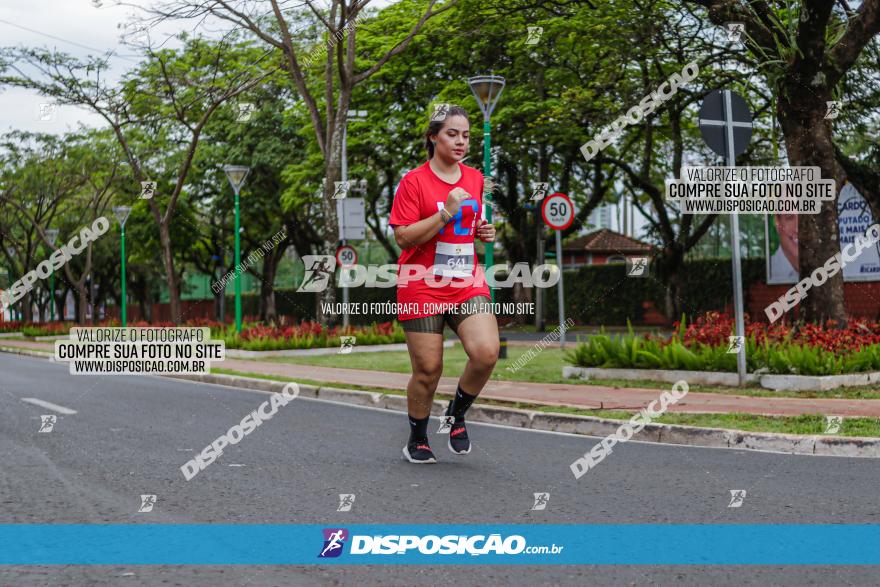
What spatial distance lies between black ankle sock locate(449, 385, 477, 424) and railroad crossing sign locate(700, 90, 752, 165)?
18.4 ft

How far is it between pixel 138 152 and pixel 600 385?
30.6m

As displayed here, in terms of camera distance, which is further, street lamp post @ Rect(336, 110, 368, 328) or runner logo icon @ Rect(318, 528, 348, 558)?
street lamp post @ Rect(336, 110, 368, 328)

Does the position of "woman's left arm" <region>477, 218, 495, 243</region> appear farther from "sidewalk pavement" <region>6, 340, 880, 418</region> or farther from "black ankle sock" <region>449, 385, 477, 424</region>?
"sidewalk pavement" <region>6, 340, 880, 418</region>

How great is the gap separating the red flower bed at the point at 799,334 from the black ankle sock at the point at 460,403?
6129mm

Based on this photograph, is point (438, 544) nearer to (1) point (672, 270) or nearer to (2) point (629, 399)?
(2) point (629, 399)

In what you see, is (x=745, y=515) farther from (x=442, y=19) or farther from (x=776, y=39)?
(x=442, y=19)

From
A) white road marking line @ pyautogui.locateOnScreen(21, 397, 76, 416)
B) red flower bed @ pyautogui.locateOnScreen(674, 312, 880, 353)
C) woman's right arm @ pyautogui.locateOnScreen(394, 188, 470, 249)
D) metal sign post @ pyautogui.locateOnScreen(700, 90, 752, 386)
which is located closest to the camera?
woman's right arm @ pyautogui.locateOnScreen(394, 188, 470, 249)

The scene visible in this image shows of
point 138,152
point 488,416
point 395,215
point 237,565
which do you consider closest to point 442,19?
point 138,152

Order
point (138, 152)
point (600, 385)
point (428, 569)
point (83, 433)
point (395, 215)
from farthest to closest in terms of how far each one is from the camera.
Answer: point (138, 152), point (600, 385), point (83, 433), point (395, 215), point (428, 569)

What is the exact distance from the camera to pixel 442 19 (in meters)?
27.4

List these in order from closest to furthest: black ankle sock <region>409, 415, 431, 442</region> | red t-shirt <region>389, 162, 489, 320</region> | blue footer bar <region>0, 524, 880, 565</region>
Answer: blue footer bar <region>0, 524, 880, 565</region> < red t-shirt <region>389, 162, 489, 320</region> < black ankle sock <region>409, 415, 431, 442</region>

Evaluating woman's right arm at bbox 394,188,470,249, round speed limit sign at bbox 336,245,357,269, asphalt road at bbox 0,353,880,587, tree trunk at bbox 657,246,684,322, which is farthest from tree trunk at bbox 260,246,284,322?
woman's right arm at bbox 394,188,470,249

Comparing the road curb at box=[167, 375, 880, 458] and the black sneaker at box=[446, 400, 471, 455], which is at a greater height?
the black sneaker at box=[446, 400, 471, 455]

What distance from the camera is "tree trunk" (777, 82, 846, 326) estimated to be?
483 inches
